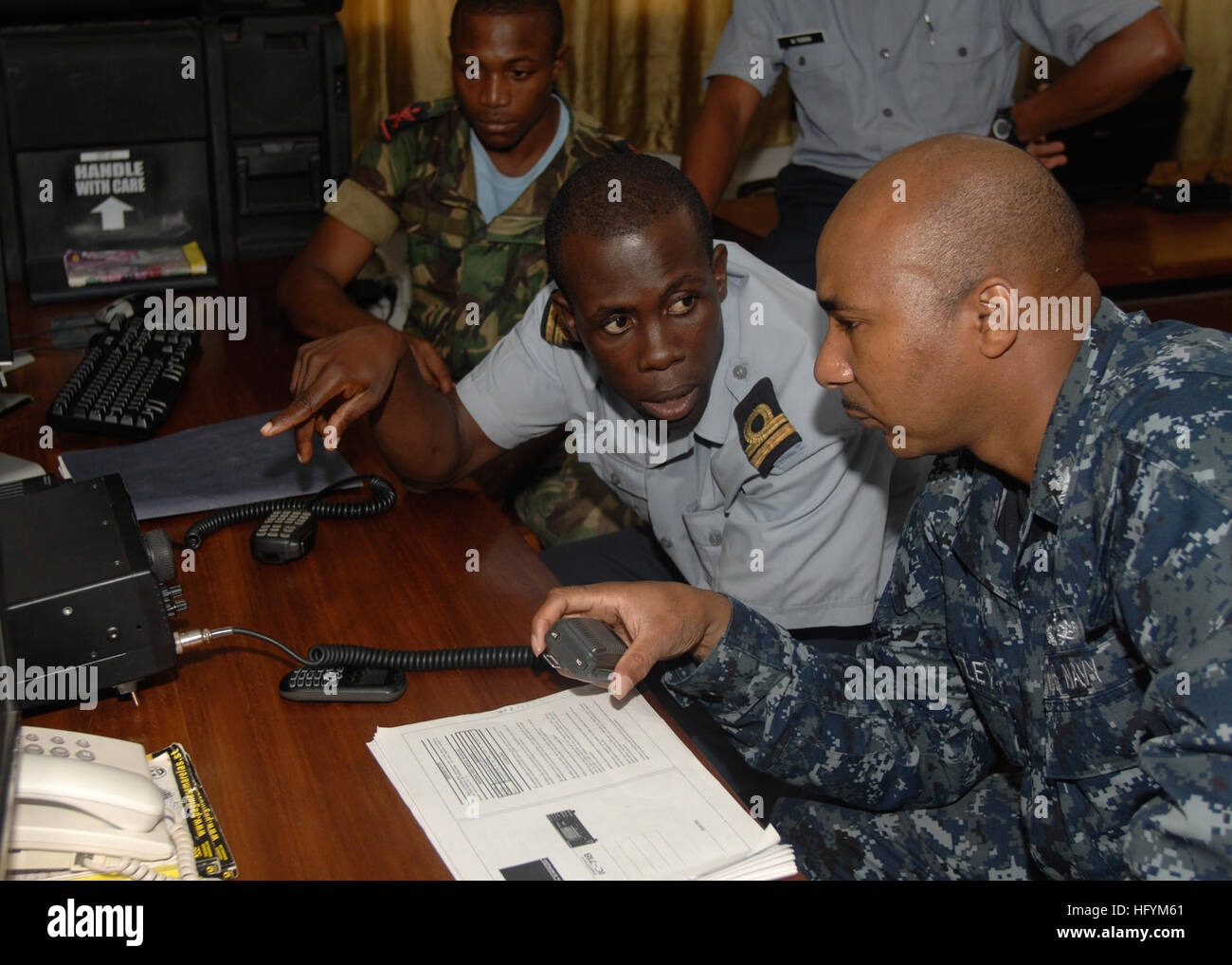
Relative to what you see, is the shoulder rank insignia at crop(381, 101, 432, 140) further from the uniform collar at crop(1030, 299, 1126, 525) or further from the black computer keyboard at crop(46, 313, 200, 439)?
the uniform collar at crop(1030, 299, 1126, 525)

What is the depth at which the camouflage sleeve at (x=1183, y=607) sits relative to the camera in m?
0.81

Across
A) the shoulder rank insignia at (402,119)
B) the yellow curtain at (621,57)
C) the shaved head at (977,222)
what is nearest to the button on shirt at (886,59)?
the shoulder rank insignia at (402,119)

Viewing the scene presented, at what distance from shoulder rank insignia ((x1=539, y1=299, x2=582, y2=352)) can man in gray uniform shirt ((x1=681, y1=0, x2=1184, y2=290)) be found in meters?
0.92

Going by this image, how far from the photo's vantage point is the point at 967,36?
2.49 metres

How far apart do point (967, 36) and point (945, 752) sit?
5.82 feet

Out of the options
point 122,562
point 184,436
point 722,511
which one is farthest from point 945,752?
→ point 184,436

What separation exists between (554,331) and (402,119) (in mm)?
830

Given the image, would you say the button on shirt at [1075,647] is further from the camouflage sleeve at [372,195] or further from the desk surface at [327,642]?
the camouflage sleeve at [372,195]

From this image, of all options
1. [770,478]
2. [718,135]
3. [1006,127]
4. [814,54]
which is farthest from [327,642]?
[1006,127]

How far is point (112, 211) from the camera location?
7.20 ft

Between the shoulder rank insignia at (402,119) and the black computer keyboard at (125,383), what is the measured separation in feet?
1.87

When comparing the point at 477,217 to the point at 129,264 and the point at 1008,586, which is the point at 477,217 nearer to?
the point at 129,264

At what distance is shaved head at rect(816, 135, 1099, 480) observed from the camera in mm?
992
